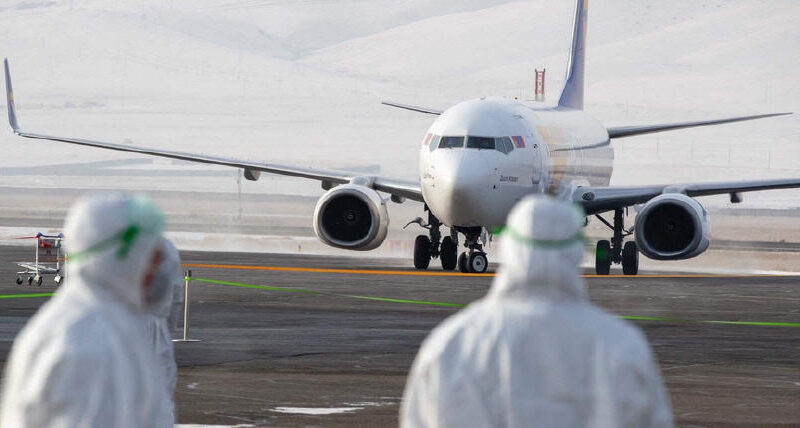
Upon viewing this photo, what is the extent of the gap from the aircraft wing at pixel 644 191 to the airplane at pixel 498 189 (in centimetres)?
2

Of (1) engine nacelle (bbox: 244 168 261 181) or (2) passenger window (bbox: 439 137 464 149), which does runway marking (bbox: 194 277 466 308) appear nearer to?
(2) passenger window (bbox: 439 137 464 149)

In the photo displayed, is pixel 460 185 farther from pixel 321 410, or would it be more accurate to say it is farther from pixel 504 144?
pixel 321 410

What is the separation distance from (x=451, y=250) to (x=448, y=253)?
83 millimetres

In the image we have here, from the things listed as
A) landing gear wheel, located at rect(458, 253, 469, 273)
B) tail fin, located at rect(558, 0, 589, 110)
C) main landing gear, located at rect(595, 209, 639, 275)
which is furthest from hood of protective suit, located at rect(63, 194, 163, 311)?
tail fin, located at rect(558, 0, 589, 110)

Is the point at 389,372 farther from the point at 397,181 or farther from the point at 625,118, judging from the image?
the point at 625,118

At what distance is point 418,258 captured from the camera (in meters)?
34.2

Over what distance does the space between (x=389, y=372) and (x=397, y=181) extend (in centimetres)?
1952

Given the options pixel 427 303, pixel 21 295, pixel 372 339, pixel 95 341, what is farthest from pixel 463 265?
pixel 95 341

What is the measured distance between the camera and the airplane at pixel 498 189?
29.7 metres

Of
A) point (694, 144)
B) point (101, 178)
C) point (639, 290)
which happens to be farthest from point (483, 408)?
point (694, 144)

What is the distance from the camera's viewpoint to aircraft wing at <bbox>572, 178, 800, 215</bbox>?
105 ft

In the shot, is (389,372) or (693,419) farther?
(389,372)

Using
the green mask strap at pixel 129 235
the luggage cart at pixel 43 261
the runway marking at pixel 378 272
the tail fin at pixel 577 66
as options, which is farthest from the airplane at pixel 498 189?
the green mask strap at pixel 129 235

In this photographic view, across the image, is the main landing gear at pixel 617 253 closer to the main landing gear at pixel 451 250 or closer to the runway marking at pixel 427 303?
the main landing gear at pixel 451 250
